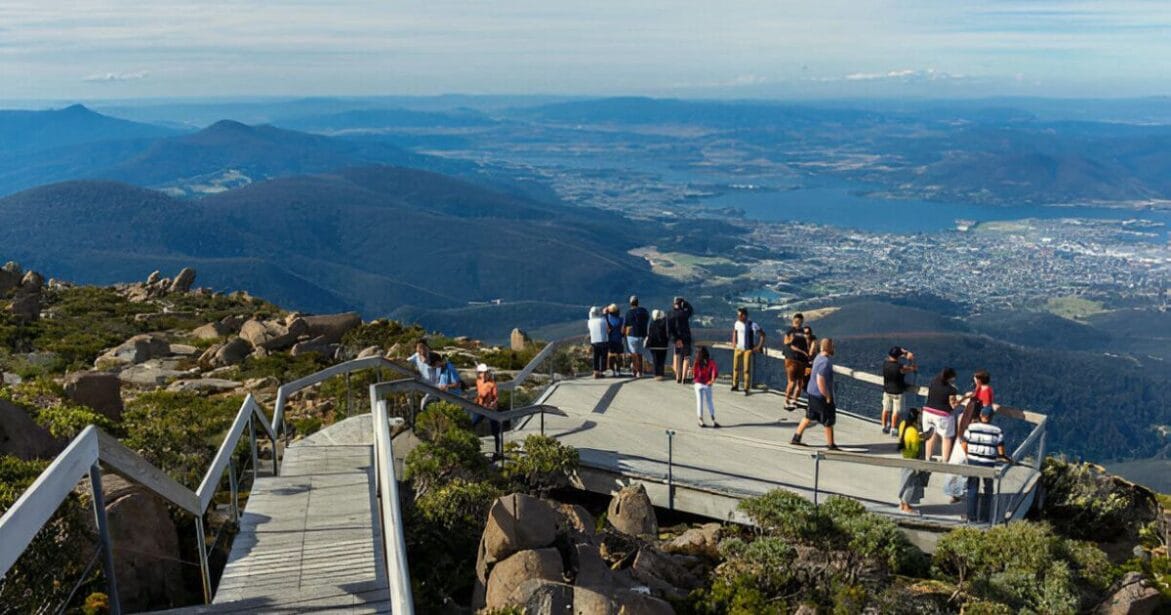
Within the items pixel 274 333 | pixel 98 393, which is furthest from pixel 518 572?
pixel 274 333

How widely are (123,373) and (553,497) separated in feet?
45.8

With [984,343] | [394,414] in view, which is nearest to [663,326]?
[394,414]

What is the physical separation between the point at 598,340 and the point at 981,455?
25.4 ft

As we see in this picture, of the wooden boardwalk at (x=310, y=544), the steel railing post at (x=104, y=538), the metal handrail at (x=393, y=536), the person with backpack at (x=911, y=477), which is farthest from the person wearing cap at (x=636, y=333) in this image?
the steel railing post at (x=104, y=538)

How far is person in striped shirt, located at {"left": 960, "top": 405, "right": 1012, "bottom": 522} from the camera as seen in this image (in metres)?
10.6

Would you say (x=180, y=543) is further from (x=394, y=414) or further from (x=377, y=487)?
(x=394, y=414)

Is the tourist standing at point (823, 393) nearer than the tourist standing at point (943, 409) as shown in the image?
No

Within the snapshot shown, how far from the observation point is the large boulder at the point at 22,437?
33.1ft

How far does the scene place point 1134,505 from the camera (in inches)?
523

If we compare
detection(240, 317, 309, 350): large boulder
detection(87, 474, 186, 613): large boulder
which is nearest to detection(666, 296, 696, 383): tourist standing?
detection(87, 474, 186, 613): large boulder

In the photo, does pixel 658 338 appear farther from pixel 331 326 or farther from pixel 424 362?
pixel 331 326

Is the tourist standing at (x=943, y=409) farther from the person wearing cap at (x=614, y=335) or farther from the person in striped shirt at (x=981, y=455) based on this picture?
the person wearing cap at (x=614, y=335)

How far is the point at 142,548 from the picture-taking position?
307 inches

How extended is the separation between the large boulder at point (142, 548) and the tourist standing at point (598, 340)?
965 cm
